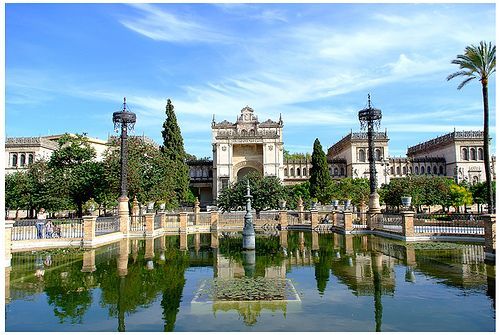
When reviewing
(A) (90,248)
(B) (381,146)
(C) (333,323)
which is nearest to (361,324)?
(C) (333,323)

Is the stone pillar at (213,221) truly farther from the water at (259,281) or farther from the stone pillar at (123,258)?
the water at (259,281)

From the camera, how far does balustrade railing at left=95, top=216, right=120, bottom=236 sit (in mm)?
23003

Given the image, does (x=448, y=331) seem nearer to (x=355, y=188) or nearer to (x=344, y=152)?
(x=355, y=188)

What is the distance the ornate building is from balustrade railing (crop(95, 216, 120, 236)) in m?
41.2

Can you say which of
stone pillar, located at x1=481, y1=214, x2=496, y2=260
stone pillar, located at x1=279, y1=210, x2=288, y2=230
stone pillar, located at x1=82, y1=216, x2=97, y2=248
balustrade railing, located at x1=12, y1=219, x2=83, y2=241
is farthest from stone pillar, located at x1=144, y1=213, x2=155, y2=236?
stone pillar, located at x1=481, y1=214, x2=496, y2=260

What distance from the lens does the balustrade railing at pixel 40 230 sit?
20.9 m

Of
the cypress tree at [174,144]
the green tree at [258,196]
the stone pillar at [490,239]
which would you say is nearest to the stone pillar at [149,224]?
the green tree at [258,196]

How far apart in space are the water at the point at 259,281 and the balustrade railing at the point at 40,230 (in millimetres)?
3760

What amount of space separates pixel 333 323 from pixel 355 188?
47.7 meters

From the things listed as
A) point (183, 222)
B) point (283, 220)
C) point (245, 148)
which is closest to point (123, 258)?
point (183, 222)

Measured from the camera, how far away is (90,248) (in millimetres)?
19500

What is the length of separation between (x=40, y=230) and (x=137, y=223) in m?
7.46

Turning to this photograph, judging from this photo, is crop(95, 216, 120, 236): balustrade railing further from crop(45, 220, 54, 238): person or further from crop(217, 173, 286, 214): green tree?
crop(217, 173, 286, 214): green tree

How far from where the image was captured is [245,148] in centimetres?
7000
